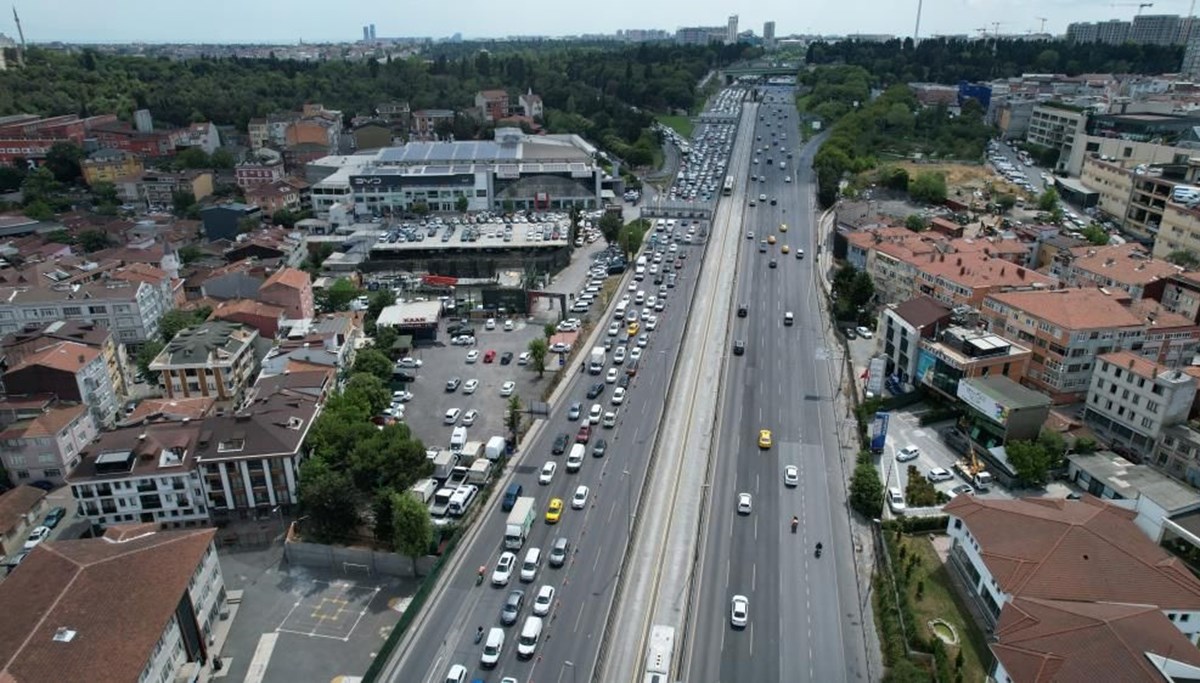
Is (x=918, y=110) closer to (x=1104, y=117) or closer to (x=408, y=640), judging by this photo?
(x=1104, y=117)

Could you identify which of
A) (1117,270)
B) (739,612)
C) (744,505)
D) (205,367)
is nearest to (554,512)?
(744,505)

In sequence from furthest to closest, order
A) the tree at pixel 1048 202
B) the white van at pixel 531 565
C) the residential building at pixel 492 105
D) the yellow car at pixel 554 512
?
the residential building at pixel 492 105 < the tree at pixel 1048 202 < the yellow car at pixel 554 512 < the white van at pixel 531 565

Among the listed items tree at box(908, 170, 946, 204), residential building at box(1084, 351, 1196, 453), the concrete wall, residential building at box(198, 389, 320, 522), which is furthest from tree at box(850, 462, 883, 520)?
tree at box(908, 170, 946, 204)

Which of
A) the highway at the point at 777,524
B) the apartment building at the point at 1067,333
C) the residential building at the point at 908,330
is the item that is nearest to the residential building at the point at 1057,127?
the highway at the point at 777,524

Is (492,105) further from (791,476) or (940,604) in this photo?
(940,604)

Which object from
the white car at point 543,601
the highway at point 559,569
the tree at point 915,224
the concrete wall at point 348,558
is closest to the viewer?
the highway at point 559,569

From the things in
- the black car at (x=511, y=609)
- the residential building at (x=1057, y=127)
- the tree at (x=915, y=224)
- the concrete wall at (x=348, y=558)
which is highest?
the residential building at (x=1057, y=127)

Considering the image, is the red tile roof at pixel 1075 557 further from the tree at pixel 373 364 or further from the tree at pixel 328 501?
the tree at pixel 373 364
